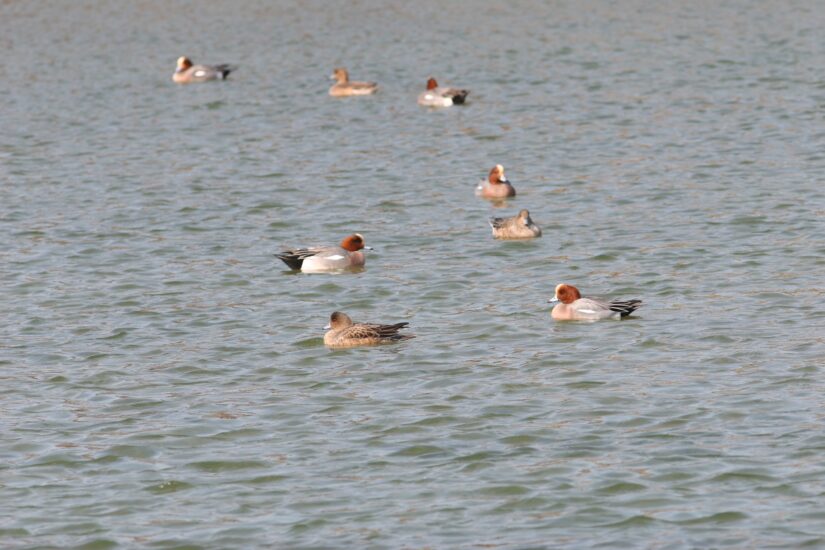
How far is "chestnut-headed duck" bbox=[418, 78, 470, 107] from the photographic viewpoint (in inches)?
1529

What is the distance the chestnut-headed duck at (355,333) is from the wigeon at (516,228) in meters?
6.12

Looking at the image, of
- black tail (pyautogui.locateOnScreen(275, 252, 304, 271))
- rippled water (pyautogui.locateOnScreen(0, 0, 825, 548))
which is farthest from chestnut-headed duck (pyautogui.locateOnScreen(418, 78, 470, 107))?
black tail (pyautogui.locateOnScreen(275, 252, 304, 271))

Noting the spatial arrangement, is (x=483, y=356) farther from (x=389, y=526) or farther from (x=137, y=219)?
(x=137, y=219)

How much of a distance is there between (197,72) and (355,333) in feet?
93.3

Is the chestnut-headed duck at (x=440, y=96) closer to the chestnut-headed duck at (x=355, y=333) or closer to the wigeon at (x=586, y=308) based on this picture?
the wigeon at (x=586, y=308)

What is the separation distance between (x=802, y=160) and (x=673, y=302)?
426 inches

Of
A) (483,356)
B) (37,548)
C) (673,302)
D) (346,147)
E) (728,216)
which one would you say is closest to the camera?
(37,548)

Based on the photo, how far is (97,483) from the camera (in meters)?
13.9

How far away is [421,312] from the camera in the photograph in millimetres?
20281

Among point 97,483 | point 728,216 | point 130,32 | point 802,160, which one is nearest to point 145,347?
point 97,483

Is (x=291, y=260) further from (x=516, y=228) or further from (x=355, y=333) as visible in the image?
(x=355, y=333)

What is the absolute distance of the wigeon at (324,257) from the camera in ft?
74.8

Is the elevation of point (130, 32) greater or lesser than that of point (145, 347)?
greater

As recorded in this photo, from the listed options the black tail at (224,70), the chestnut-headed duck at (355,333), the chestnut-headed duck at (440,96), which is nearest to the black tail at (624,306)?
the chestnut-headed duck at (355,333)
